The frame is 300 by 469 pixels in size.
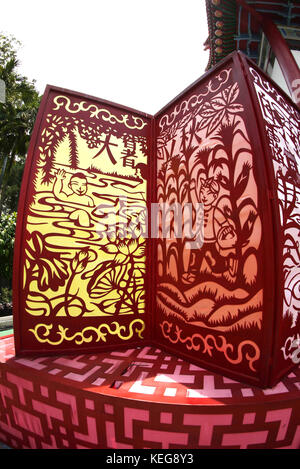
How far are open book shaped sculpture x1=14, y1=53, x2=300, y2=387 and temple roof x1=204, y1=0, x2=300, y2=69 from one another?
322 centimetres

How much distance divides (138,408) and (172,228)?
44.4 inches

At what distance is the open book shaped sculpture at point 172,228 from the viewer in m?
1.34

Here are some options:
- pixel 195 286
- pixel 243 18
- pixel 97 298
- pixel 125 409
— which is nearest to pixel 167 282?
pixel 195 286

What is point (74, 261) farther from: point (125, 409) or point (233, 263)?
point (233, 263)

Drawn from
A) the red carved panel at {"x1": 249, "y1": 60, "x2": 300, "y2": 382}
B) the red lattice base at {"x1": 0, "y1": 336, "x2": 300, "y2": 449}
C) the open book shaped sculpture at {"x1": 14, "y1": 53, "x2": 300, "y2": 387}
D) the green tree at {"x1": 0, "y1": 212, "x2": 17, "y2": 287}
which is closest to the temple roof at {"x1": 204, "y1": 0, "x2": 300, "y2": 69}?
the open book shaped sculpture at {"x1": 14, "y1": 53, "x2": 300, "y2": 387}

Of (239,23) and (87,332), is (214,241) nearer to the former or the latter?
(87,332)

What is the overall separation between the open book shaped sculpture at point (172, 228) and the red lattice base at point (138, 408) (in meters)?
0.15

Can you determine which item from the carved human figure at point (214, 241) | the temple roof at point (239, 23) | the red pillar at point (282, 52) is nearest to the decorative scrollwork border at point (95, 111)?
the carved human figure at point (214, 241)

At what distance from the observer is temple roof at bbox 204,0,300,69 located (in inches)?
147

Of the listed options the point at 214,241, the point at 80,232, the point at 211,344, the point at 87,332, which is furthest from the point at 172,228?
the point at 87,332

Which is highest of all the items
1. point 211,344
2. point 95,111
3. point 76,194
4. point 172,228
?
point 95,111

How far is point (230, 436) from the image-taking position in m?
1.11

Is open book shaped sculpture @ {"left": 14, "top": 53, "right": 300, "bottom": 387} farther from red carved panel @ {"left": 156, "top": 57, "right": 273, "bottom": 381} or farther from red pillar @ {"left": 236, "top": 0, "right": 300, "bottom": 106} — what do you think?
red pillar @ {"left": 236, "top": 0, "right": 300, "bottom": 106}

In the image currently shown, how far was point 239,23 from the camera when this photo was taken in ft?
13.5
